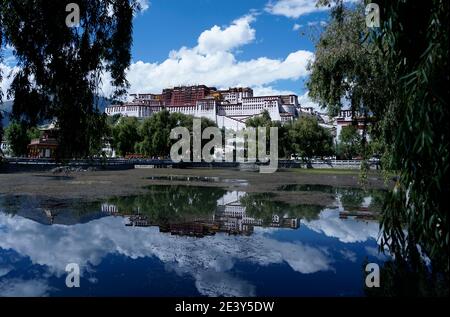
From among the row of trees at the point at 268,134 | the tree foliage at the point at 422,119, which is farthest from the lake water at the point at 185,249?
the row of trees at the point at 268,134

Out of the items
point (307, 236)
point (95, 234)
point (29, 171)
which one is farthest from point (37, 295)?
point (29, 171)

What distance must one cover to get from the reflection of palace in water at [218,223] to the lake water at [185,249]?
0.12ft

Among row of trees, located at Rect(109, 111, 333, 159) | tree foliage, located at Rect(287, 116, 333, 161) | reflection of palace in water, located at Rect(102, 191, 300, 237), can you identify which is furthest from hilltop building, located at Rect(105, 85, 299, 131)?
reflection of palace in water, located at Rect(102, 191, 300, 237)

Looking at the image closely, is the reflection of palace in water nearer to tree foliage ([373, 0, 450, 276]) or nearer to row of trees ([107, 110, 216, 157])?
tree foliage ([373, 0, 450, 276])

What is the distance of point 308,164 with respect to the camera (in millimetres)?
75250

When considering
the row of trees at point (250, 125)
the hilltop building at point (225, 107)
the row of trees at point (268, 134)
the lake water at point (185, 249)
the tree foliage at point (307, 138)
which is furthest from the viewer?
the hilltop building at point (225, 107)

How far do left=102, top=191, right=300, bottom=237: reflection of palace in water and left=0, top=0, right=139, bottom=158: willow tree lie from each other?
16.6 ft

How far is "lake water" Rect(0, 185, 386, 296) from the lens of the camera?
25.7 feet

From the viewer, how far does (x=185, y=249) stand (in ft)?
35.4

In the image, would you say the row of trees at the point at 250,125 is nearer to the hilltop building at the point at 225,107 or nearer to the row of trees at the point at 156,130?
the row of trees at the point at 156,130

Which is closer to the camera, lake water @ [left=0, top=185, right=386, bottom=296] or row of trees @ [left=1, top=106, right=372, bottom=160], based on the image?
lake water @ [left=0, top=185, right=386, bottom=296]

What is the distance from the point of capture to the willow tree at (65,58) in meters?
8.29

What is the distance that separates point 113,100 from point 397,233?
6680mm

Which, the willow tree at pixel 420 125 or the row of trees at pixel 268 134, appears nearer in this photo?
the willow tree at pixel 420 125
